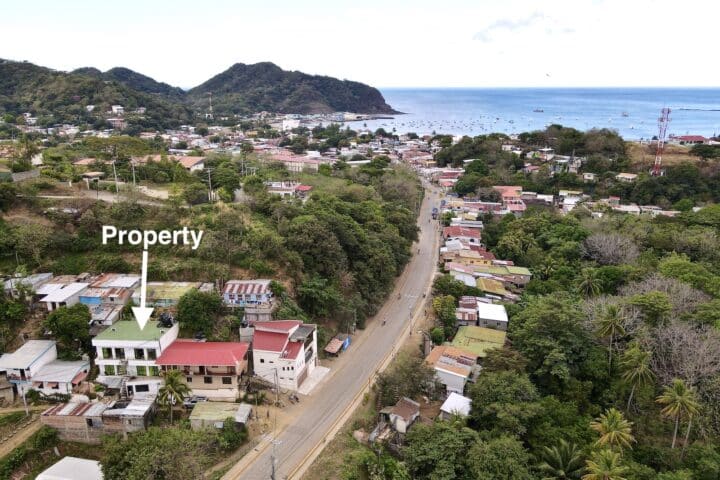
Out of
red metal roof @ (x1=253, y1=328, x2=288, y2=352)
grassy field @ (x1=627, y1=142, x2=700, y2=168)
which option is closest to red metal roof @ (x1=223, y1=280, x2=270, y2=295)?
red metal roof @ (x1=253, y1=328, x2=288, y2=352)

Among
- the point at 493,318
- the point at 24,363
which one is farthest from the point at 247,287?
the point at 493,318

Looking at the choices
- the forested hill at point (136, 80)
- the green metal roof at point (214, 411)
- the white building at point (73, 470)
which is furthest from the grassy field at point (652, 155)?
the forested hill at point (136, 80)

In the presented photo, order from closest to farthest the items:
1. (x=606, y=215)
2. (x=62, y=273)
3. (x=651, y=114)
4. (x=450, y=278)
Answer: (x=62, y=273) → (x=450, y=278) → (x=606, y=215) → (x=651, y=114)

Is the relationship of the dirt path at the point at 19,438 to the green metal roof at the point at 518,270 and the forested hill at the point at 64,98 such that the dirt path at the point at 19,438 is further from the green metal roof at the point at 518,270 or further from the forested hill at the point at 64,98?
the forested hill at the point at 64,98

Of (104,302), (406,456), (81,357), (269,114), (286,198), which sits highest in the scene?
(269,114)

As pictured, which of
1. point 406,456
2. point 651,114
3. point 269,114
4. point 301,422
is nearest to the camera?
point 406,456

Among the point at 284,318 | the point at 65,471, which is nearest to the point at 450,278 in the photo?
the point at 284,318

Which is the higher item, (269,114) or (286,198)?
(269,114)

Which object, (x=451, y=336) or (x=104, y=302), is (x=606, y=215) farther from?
(x=104, y=302)
